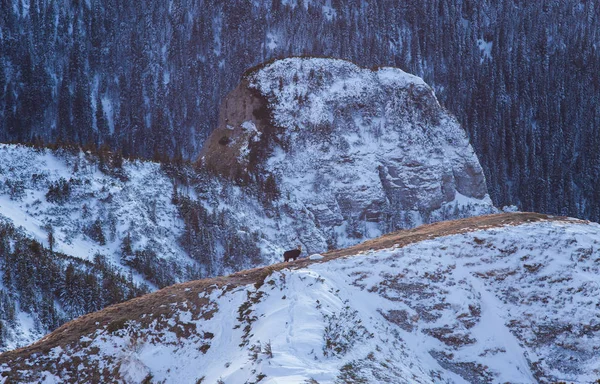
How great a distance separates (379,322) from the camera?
74.8 feet

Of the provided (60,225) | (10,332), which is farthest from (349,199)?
(10,332)

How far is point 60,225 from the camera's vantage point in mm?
53031

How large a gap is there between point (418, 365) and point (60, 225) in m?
38.3

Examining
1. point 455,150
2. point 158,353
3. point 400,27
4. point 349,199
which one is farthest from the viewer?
point 400,27

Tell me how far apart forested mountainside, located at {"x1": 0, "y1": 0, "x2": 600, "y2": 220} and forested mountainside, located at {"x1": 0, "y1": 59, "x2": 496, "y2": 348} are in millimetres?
62456

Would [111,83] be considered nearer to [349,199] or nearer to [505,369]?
[349,199]

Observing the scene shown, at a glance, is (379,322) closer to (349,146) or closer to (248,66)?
(349,146)

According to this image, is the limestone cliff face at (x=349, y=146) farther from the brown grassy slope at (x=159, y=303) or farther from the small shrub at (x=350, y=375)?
the small shrub at (x=350, y=375)

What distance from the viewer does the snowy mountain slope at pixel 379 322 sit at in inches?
801

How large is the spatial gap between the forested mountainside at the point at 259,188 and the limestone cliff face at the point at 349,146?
12 cm

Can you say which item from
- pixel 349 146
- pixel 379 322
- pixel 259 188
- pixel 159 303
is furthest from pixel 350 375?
pixel 349 146

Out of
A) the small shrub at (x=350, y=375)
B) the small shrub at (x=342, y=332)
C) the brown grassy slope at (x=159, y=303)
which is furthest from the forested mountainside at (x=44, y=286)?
the small shrub at (x=350, y=375)

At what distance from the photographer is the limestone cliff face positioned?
66.4 metres

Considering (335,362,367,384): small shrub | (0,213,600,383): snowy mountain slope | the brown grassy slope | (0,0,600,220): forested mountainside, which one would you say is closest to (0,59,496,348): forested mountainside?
the brown grassy slope
